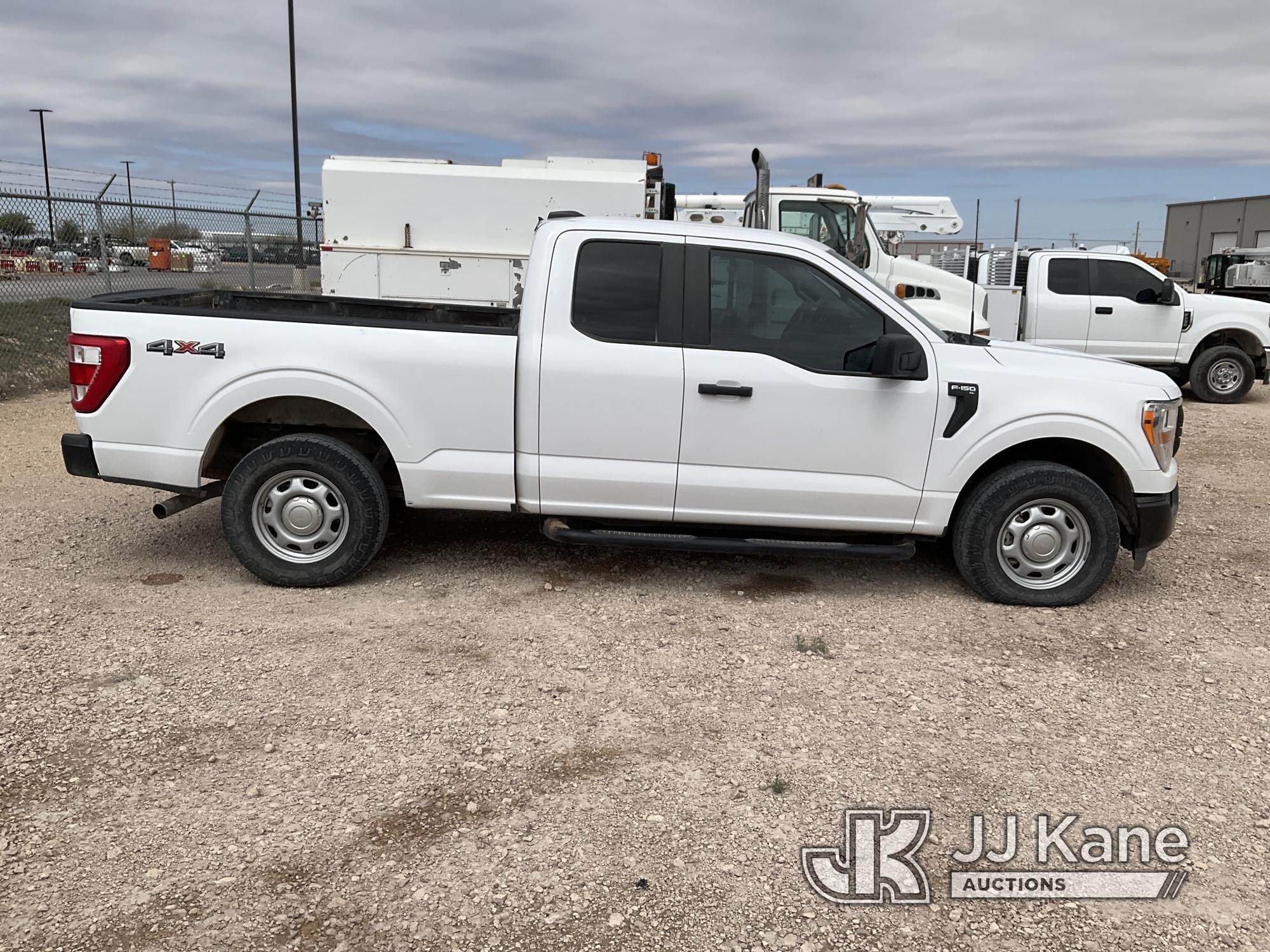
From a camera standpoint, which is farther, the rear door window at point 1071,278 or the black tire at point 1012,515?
the rear door window at point 1071,278

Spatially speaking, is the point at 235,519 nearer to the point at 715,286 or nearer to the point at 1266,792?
the point at 715,286

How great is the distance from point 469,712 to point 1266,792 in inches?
116

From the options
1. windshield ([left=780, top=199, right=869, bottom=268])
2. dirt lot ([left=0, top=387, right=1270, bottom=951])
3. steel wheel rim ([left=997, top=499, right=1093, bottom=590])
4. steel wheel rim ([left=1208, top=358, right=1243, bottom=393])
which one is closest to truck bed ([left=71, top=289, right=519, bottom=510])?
dirt lot ([left=0, top=387, right=1270, bottom=951])

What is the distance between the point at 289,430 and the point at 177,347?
28.7 inches

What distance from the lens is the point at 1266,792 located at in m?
3.62

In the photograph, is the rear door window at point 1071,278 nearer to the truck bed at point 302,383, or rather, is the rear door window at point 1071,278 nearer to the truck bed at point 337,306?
the truck bed at point 337,306

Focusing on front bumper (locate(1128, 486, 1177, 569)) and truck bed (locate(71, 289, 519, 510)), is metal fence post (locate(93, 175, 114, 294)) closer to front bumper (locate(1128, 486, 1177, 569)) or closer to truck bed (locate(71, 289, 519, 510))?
truck bed (locate(71, 289, 519, 510))

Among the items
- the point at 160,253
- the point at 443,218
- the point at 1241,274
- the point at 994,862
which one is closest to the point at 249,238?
the point at 160,253

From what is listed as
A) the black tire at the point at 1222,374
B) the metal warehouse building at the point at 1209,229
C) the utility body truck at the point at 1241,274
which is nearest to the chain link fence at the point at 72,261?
the black tire at the point at 1222,374

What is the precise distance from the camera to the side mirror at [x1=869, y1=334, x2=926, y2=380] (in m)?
4.86

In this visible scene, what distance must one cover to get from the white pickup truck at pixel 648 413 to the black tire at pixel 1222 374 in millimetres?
9605

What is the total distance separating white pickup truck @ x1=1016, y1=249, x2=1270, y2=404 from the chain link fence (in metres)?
9.31

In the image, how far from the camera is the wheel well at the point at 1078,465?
534 centimetres

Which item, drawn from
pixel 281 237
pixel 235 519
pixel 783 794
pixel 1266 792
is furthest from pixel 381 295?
pixel 1266 792
